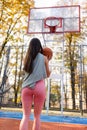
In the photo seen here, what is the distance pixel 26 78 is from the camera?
6.63ft

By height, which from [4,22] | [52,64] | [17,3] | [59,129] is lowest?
[59,129]

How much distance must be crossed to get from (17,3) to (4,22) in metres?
0.96

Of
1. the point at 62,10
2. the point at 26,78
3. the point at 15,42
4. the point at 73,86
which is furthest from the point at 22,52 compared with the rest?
the point at 26,78

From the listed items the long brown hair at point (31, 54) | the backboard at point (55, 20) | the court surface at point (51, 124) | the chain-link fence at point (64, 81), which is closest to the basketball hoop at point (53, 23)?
the backboard at point (55, 20)

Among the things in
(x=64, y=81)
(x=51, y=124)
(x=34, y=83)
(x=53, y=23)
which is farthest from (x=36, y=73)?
(x=64, y=81)

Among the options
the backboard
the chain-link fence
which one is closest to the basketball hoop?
the backboard

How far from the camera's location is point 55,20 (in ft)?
19.0

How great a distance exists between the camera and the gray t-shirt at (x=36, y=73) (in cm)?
196

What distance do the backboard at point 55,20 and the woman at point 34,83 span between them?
3.74m

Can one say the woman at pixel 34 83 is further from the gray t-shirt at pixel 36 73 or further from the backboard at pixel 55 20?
the backboard at pixel 55 20

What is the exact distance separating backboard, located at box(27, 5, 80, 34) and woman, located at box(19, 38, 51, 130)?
3744 mm

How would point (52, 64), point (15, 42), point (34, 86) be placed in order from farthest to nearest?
point (15, 42)
point (52, 64)
point (34, 86)

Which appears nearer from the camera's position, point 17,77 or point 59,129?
point 59,129

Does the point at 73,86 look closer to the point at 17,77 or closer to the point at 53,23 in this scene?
the point at 17,77
